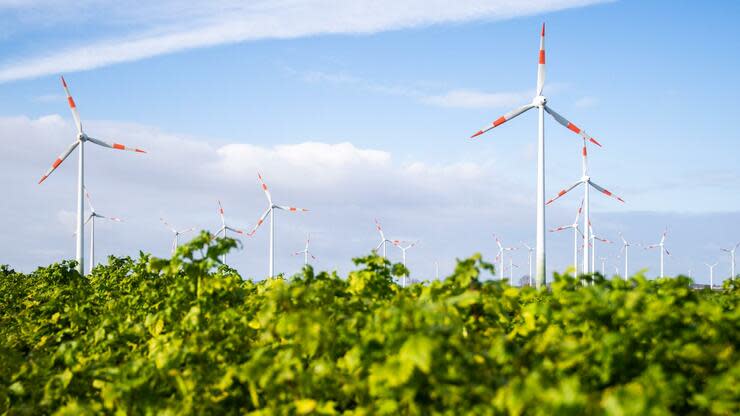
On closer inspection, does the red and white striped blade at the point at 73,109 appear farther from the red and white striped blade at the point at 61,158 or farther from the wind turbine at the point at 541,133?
the wind turbine at the point at 541,133

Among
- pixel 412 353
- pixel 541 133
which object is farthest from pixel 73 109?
pixel 412 353

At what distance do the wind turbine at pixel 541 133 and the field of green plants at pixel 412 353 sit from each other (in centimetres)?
1970

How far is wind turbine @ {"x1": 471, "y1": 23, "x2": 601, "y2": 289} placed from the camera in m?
27.7

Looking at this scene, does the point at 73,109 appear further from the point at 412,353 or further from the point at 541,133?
the point at 412,353

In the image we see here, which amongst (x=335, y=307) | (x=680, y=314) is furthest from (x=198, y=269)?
(x=680, y=314)

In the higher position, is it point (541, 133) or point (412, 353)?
point (541, 133)

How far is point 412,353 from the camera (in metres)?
3.91

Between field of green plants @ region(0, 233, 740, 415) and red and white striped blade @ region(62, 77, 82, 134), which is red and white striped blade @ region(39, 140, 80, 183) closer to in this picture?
red and white striped blade @ region(62, 77, 82, 134)

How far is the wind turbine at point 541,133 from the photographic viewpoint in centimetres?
2772

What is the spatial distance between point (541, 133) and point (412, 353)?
27428 mm

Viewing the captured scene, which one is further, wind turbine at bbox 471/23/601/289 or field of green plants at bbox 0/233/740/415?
wind turbine at bbox 471/23/601/289

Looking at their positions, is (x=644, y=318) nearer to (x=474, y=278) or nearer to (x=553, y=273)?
(x=553, y=273)

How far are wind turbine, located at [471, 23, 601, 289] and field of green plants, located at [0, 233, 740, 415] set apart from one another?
1970 cm

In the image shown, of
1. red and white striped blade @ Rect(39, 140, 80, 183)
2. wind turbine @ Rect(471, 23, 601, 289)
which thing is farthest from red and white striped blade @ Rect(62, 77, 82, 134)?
wind turbine @ Rect(471, 23, 601, 289)
